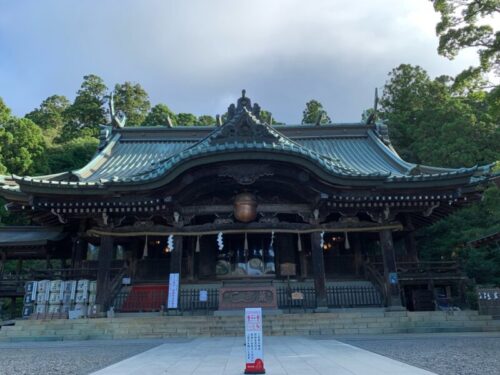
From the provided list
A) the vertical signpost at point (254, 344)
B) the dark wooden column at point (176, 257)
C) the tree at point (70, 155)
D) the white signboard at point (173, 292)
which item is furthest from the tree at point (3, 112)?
the vertical signpost at point (254, 344)

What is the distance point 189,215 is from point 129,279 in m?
3.72

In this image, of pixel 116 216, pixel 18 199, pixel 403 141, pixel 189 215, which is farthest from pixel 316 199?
pixel 403 141

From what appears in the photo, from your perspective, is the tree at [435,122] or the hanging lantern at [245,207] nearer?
the hanging lantern at [245,207]

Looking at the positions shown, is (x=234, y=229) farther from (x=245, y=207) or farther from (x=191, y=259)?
(x=191, y=259)

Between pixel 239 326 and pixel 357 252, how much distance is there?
24.1 feet

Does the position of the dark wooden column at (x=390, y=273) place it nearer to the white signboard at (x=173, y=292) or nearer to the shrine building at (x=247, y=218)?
the shrine building at (x=247, y=218)

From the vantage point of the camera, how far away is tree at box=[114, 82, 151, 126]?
55.5 m

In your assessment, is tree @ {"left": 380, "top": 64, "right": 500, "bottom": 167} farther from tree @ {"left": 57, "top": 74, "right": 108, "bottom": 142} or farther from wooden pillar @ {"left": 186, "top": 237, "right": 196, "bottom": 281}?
tree @ {"left": 57, "top": 74, "right": 108, "bottom": 142}

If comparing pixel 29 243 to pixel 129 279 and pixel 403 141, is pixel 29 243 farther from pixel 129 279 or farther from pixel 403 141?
pixel 403 141

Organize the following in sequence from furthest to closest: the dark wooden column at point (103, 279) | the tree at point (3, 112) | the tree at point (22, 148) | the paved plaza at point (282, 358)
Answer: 1. the tree at point (3, 112)
2. the tree at point (22, 148)
3. the dark wooden column at point (103, 279)
4. the paved plaza at point (282, 358)

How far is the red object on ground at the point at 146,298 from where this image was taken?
13.4 metres

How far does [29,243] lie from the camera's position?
16297 millimetres

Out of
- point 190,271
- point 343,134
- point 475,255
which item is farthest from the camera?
point 343,134

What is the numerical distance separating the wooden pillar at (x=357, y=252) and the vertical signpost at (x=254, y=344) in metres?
11.4
